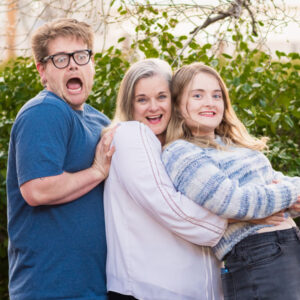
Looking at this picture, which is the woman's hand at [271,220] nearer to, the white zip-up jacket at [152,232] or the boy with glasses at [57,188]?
the white zip-up jacket at [152,232]

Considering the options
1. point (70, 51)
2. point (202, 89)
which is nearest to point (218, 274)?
point (202, 89)

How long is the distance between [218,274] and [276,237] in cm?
34

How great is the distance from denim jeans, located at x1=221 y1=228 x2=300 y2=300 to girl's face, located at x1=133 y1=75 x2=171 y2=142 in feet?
2.51

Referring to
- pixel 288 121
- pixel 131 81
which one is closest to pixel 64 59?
pixel 131 81

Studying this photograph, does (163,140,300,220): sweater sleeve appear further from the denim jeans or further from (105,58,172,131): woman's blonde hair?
(105,58,172,131): woman's blonde hair

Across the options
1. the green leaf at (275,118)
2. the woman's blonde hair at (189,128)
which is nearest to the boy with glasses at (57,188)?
the woman's blonde hair at (189,128)

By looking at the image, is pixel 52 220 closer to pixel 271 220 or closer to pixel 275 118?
pixel 271 220

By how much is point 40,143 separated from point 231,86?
1.85 metres

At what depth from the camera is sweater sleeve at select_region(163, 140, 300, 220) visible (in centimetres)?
203

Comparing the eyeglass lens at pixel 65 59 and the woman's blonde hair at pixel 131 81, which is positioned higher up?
the eyeglass lens at pixel 65 59

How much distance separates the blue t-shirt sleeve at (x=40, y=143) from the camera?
6.61ft

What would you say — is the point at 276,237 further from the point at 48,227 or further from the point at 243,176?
the point at 48,227

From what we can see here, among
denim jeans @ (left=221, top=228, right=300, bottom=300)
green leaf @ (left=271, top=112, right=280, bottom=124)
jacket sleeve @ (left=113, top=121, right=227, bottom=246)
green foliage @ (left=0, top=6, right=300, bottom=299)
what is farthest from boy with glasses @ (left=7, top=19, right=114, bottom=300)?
green leaf @ (left=271, top=112, right=280, bottom=124)

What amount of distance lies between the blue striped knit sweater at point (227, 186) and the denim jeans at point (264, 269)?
0.06 metres
